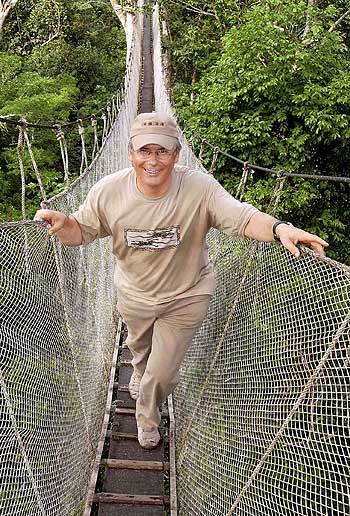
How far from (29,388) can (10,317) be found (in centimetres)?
23

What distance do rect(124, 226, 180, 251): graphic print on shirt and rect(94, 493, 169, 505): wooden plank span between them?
0.82 meters

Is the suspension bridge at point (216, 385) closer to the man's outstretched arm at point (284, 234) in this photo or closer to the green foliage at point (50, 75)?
the man's outstretched arm at point (284, 234)

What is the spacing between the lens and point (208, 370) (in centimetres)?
190

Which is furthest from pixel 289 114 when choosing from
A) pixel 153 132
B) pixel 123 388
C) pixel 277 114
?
pixel 153 132

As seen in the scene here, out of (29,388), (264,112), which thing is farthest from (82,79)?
(29,388)

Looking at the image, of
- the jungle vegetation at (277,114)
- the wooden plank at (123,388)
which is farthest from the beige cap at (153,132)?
the jungle vegetation at (277,114)

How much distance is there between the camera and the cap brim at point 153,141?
144 cm

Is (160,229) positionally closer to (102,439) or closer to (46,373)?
(46,373)

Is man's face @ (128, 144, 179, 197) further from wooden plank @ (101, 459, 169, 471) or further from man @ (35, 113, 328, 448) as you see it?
wooden plank @ (101, 459, 169, 471)

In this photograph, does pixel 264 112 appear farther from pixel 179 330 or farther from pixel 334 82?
pixel 179 330

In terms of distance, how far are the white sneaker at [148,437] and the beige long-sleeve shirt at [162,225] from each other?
0.58m

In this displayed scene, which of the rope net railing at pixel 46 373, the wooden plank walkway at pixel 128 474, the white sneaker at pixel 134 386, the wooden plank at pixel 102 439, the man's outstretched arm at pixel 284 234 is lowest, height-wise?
the wooden plank walkway at pixel 128 474

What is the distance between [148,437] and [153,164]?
1022 mm

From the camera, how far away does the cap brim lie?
144 cm
